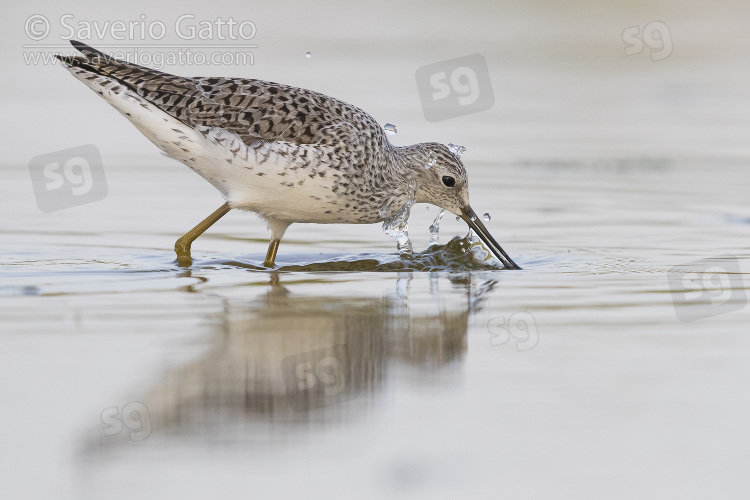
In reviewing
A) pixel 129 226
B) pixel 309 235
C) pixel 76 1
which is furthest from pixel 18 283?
pixel 76 1

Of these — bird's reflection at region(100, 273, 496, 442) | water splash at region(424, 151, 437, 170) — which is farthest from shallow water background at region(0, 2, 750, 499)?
water splash at region(424, 151, 437, 170)

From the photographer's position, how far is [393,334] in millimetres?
6258

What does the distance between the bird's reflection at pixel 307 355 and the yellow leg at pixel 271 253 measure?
3.41 ft

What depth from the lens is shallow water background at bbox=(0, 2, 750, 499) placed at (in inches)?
171

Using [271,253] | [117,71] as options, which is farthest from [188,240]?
[117,71]

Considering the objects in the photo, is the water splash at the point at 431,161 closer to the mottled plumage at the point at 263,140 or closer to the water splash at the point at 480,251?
the mottled plumage at the point at 263,140

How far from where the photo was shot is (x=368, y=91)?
15.2 meters

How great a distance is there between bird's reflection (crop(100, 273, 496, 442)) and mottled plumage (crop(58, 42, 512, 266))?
4.21 ft

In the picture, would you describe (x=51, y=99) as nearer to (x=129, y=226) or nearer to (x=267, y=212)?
(x=129, y=226)

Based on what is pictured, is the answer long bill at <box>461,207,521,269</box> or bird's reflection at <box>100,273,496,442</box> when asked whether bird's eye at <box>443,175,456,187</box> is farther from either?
bird's reflection at <box>100,273,496,442</box>

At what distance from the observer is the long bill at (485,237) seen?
345 inches

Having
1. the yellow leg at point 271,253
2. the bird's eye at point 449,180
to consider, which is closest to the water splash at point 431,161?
the bird's eye at point 449,180

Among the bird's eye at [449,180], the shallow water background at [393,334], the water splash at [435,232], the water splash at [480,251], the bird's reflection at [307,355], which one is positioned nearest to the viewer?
the shallow water background at [393,334]

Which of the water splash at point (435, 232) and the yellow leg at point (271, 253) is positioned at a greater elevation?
the water splash at point (435, 232)
